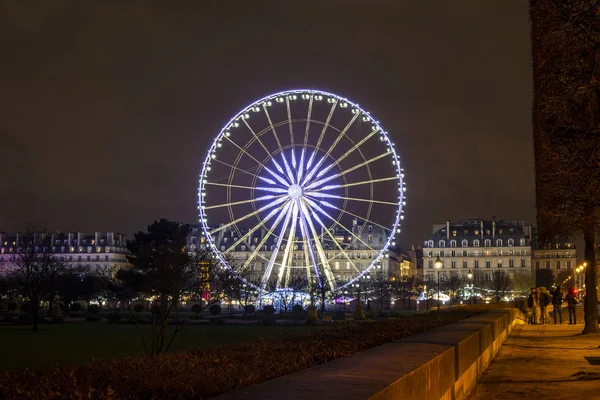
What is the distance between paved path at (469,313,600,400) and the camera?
15.4m

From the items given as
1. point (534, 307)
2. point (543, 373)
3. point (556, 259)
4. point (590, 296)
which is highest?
point (556, 259)

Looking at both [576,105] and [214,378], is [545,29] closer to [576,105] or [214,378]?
[576,105]

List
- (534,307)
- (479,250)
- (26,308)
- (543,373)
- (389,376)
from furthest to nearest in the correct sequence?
(479,250)
(26,308)
(534,307)
(543,373)
(389,376)

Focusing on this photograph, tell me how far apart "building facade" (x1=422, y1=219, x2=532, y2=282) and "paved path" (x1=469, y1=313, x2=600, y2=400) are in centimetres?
16188

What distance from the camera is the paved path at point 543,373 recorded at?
15.4 meters

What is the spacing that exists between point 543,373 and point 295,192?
41.5 m

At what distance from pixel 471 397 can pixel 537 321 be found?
114 feet

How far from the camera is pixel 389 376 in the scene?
7762mm

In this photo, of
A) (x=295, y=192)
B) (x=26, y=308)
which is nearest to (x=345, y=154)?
(x=295, y=192)

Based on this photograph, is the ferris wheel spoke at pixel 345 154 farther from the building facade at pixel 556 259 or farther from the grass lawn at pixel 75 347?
the building facade at pixel 556 259

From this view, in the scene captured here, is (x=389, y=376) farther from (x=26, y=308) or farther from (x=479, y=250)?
(x=479, y=250)

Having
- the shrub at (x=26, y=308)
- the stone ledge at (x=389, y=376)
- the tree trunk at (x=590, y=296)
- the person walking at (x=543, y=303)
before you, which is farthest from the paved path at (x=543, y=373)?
the shrub at (x=26, y=308)

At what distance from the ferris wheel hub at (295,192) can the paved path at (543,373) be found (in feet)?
104

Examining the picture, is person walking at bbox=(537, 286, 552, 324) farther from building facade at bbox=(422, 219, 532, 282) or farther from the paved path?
building facade at bbox=(422, 219, 532, 282)
